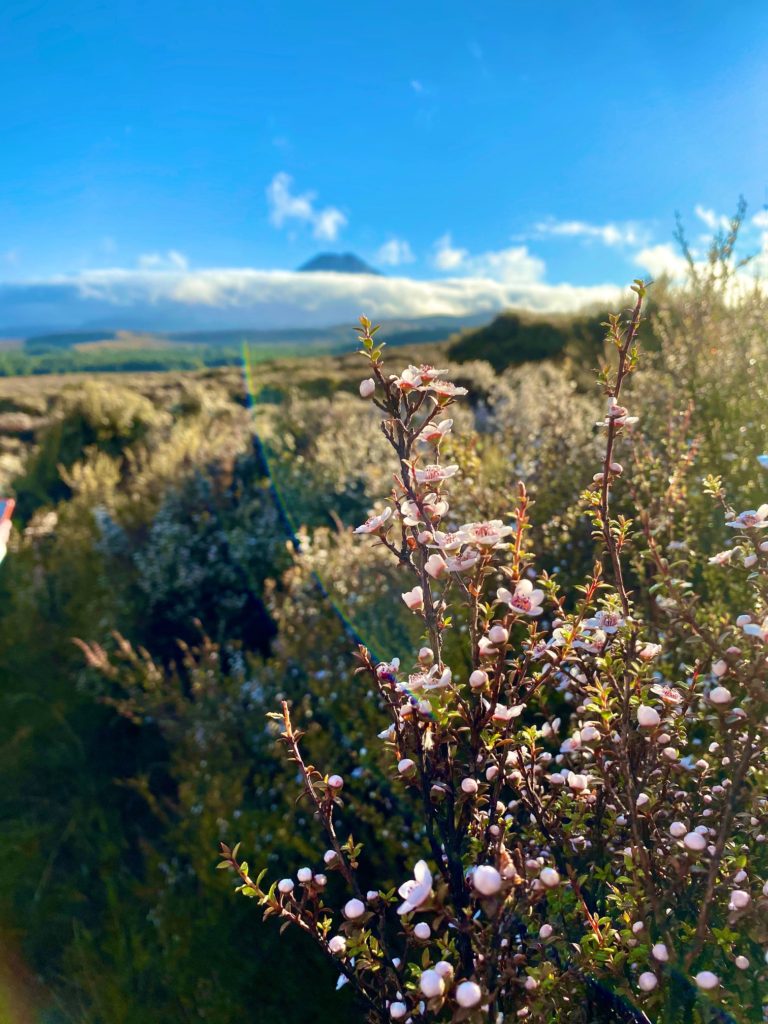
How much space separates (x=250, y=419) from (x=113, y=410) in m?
2.64

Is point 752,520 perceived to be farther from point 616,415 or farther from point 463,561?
point 463,561

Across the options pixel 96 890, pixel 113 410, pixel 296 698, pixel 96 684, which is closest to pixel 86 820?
pixel 96 890

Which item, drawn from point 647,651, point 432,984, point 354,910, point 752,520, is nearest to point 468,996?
point 432,984

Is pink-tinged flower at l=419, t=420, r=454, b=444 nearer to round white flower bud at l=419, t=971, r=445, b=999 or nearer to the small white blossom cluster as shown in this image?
the small white blossom cluster

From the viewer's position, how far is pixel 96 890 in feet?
12.3

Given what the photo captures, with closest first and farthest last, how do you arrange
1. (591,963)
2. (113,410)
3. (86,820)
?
(591,963) < (86,820) < (113,410)

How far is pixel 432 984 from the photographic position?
1017mm

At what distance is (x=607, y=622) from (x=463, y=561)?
0.40 metres

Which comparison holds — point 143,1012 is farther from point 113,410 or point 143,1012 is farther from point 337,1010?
point 113,410

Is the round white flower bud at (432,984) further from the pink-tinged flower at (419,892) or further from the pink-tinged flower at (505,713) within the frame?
the pink-tinged flower at (505,713)

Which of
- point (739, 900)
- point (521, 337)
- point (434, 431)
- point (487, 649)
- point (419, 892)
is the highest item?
point (521, 337)

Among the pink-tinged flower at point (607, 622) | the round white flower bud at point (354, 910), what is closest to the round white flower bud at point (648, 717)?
the pink-tinged flower at point (607, 622)

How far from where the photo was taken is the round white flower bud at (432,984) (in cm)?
101

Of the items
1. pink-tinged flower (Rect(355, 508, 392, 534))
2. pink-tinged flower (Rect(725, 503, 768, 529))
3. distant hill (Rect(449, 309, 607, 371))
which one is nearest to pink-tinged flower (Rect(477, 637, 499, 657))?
pink-tinged flower (Rect(355, 508, 392, 534))
